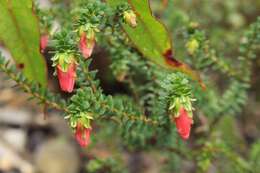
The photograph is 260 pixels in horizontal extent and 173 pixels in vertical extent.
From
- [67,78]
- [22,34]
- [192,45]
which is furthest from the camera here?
[192,45]

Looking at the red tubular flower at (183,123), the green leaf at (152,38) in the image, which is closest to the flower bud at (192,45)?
the green leaf at (152,38)

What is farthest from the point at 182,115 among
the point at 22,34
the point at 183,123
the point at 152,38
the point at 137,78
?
the point at 137,78

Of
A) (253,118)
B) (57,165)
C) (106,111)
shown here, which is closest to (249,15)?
(253,118)

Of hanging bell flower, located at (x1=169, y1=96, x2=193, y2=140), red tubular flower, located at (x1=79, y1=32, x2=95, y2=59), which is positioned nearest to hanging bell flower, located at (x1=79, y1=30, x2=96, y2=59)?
red tubular flower, located at (x1=79, y1=32, x2=95, y2=59)

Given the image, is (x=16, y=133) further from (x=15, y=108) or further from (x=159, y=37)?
(x=159, y=37)

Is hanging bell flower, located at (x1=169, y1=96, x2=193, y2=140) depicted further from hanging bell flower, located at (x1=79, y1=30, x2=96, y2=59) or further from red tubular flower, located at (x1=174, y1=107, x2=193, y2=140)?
hanging bell flower, located at (x1=79, y1=30, x2=96, y2=59)

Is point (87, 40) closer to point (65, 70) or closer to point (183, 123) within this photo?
point (65, 70)
